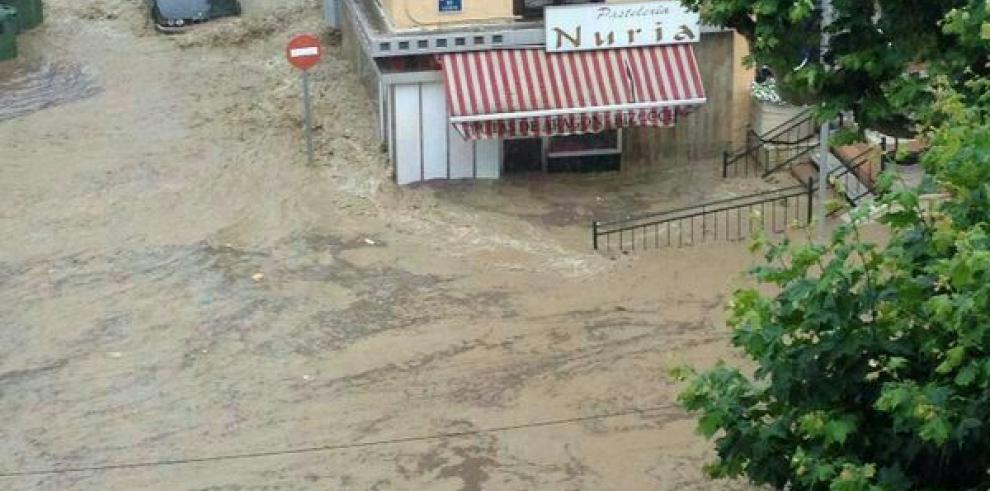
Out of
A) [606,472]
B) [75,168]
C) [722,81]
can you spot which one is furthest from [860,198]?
[75,168]

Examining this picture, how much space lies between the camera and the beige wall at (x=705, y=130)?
25.7 metres

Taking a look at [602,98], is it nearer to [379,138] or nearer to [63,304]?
[379,138]

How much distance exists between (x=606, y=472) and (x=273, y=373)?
4668mm

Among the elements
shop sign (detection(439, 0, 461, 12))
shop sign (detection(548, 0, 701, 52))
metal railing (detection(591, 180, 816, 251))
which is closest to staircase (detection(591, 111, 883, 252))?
metal railing (detection(591, 180, 816, 251))

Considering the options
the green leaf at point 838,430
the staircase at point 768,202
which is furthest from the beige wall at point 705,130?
the green leaf at point 838,430

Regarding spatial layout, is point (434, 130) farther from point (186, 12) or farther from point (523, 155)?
point (186, 12)

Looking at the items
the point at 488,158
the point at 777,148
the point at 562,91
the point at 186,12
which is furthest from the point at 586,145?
the point at 186,12

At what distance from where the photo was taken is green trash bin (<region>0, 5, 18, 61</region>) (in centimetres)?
3284

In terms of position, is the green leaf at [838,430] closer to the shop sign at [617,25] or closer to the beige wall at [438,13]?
the shop sign at [617,25]

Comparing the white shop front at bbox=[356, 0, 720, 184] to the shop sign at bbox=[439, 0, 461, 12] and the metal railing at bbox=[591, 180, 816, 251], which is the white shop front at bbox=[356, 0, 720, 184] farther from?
the metal railing at bbox=[591, 180, 816, 251]

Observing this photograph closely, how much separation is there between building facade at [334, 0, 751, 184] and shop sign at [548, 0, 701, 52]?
2 cm

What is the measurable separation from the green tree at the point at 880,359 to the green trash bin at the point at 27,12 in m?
27.6

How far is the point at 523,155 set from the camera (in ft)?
84.6

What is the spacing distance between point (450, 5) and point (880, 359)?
1521 centimetres
